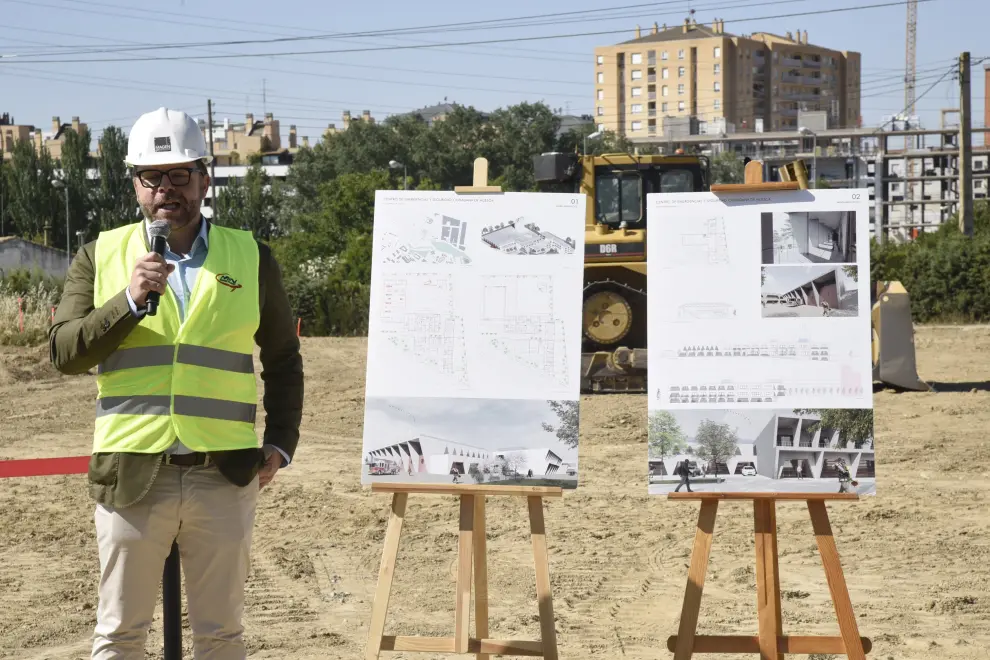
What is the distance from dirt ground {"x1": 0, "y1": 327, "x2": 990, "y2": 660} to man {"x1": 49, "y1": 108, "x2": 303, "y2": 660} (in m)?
2.25

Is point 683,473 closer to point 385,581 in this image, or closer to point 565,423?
point 565,423

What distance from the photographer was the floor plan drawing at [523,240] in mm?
5180

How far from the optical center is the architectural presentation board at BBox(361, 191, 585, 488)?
5.10 m

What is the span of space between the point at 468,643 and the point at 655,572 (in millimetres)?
2521

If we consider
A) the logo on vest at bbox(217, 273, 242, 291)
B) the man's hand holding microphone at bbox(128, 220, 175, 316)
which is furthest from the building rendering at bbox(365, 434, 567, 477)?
the man's hand holding microphone at bbox(128, 220, 175, 316)

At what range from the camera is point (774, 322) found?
16.4 ft

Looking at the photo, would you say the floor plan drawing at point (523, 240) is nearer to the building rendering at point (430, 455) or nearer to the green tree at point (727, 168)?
the building rendering at point (430, 455)

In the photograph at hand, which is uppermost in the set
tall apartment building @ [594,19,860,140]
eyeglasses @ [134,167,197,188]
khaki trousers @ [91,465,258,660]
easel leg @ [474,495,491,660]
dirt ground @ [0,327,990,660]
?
tall apartment building @ [594,19,860,140]

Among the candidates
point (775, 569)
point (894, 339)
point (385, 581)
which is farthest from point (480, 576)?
point (894, 339)

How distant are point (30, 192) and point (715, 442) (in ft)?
236

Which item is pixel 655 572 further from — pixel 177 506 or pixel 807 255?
pixel 177 506

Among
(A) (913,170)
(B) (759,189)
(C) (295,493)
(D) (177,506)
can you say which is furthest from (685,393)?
(A) (913,170)

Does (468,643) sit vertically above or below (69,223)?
below

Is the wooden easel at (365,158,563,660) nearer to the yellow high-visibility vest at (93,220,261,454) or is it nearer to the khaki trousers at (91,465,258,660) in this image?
the khaki trousers at (91,465,258,660)
